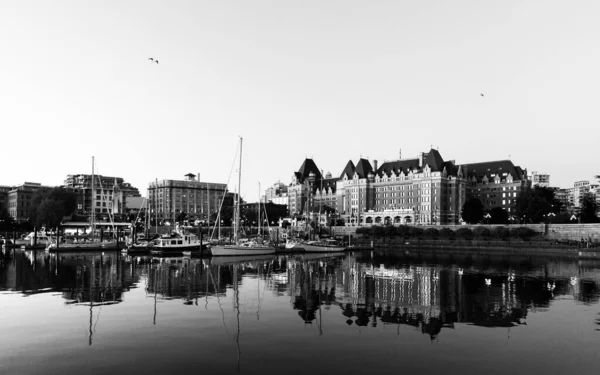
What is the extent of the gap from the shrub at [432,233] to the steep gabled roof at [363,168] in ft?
146

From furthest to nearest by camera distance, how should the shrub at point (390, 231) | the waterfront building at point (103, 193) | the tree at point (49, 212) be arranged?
the waterfront building at point (103, 193) → the shrub at point (390, 231) → the tree at point (49, 212)

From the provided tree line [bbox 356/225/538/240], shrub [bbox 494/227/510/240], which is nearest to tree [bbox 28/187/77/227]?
tree line [bbox 356/225/538/240]

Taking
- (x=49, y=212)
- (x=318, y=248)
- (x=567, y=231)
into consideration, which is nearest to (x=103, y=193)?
(x=49, y=212)

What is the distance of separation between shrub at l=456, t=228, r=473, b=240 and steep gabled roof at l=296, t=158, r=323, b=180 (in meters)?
80.5

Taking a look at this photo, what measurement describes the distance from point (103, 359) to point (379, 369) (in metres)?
8.91

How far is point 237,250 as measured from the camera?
69.8 metres

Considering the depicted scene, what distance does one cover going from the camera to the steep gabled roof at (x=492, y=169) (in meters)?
138

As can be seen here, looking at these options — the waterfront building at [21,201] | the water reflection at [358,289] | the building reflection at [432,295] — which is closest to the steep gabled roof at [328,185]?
the waterfront building at [21,201]

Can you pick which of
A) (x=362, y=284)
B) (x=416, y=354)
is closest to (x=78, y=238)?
(x=362, y=284)

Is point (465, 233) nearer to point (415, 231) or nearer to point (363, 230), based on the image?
point (415, 231)

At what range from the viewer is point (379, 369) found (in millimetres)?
15711

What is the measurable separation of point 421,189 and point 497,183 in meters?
22.3

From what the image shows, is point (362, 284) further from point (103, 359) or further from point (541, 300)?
point (103, 359)

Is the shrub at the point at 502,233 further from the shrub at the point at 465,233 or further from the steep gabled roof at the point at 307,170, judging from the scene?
the steep gabled roof at the point at 307,170
